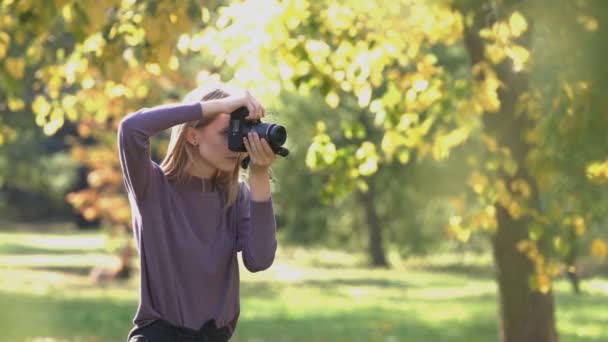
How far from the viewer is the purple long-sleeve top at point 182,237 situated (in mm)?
3582

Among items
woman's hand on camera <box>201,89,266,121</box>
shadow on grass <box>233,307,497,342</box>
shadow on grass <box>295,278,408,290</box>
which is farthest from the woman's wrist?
shadow on grass <box>295,278,408,290</box>

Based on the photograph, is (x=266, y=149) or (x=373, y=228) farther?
(x=373, y=228)

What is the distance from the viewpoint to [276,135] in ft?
11.6

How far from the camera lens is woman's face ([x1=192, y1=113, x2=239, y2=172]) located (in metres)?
3.70

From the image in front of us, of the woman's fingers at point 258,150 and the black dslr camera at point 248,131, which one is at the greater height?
the black dslr camera at point 248,131

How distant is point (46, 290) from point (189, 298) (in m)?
18.9

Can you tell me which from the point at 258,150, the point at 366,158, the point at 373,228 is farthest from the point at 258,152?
the point at 373,228

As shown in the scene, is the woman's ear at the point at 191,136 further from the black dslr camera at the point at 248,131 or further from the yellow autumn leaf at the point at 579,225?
the yellow autumn leaf at the point at 579,225

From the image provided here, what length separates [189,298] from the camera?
11.9ft

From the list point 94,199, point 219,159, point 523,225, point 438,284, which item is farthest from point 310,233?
point 219,159

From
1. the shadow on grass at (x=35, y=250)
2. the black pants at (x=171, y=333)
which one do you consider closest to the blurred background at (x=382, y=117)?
the black pants at (x=171, y=333)

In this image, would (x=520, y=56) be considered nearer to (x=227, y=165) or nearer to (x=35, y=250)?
(x=227, y=165)

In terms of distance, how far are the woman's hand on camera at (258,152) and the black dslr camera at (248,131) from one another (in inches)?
0.5

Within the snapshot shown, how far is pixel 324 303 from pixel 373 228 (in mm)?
11500
